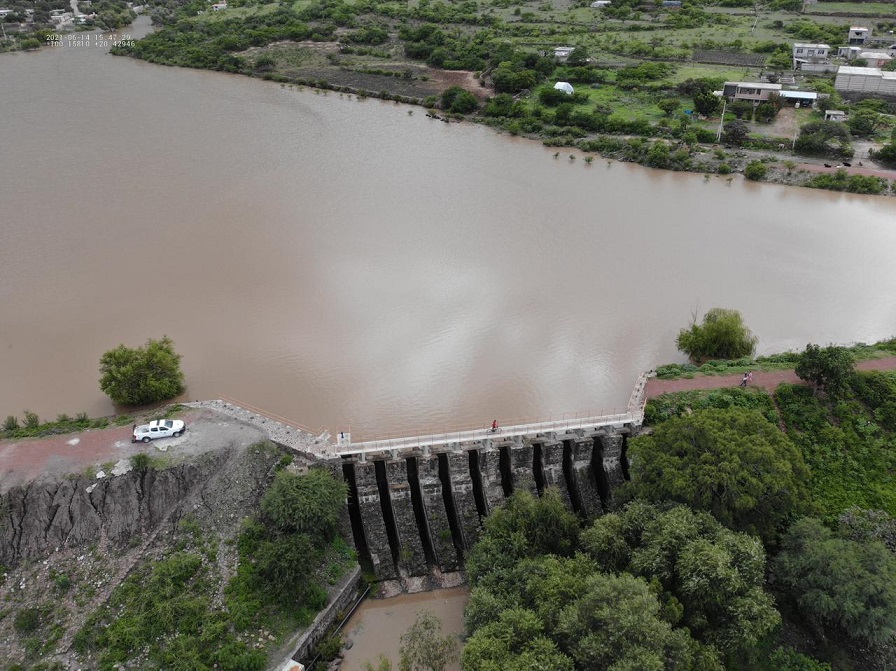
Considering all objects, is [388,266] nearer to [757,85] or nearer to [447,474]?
[447,474]

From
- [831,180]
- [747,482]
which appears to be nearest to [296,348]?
[747,482]

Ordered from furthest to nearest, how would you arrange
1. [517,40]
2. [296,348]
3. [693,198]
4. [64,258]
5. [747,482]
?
[517,40] → [693,198] → [64,258] → [296,348] → [747,482]

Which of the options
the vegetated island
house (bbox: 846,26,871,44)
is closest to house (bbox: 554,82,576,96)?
the vegetated island

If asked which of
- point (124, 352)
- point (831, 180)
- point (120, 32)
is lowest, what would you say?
point (831, 180)

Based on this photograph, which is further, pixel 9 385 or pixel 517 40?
pixel 517 40

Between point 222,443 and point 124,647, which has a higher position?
point 222,443

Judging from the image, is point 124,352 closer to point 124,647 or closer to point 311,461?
point 311,461

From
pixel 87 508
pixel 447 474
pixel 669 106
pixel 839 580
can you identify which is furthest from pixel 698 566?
pixel 669 106

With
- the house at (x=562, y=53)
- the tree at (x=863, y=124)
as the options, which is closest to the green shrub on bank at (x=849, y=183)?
the tree at (x=863, y=124)
